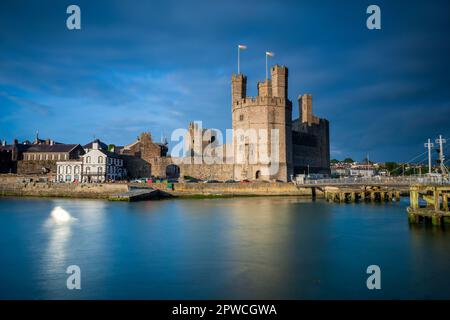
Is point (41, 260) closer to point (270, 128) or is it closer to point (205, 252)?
point (205, 252)

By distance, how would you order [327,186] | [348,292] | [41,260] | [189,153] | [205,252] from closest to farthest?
[348,292], [41,260], [205,252], [327,186], [189,153]

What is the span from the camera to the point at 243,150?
36.0 meters

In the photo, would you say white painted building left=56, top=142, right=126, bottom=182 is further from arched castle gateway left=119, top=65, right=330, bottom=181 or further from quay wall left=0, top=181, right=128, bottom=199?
quay wall left=0, top=181, right=128, bottom=199

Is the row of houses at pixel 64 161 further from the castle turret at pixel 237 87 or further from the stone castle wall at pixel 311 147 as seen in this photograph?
the stone castle wall at pixel 311 147

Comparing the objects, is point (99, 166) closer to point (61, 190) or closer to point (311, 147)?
point (61, 190)

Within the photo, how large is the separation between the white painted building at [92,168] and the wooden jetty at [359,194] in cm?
2085

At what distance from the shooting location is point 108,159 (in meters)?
36.4

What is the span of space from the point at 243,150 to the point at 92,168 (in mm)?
15175

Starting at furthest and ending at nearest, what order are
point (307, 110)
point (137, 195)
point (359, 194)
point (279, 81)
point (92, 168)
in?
point (307, 110), point (92, 168), point (279, 81), point (359, 194), point (137, 195)

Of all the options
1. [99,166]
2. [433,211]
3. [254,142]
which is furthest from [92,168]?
[433,211]

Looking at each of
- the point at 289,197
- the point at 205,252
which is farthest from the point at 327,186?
the point at 205,252

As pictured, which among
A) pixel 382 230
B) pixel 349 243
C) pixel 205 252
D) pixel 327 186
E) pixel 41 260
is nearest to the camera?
pixel 41 260

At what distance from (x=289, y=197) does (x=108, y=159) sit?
1791 cm
